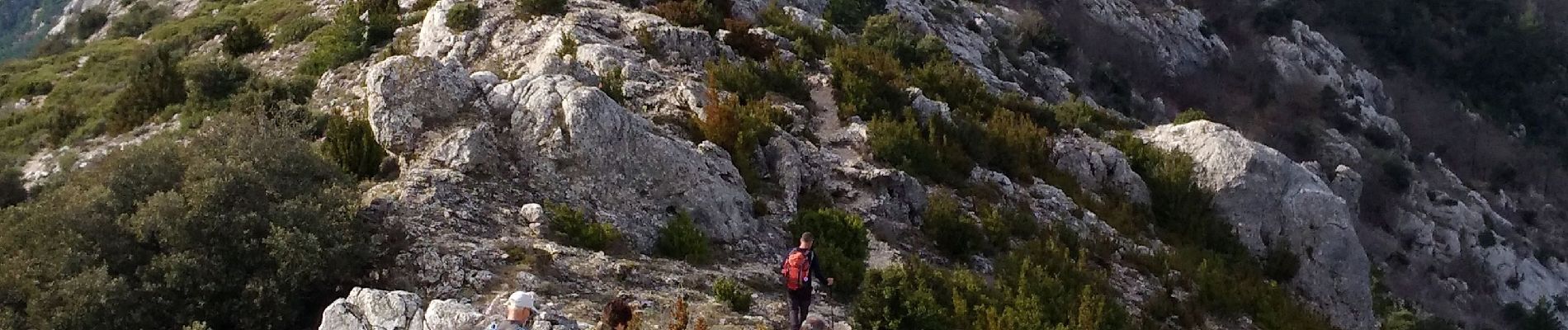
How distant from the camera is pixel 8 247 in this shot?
8852 mm

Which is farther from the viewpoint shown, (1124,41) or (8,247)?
(1124,41)

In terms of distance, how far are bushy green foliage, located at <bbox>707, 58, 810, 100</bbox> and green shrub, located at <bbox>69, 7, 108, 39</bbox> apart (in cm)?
2058

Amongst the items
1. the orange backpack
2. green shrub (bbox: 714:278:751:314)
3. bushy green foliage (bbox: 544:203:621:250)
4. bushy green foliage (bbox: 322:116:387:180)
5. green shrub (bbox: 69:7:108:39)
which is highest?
the orange backpack

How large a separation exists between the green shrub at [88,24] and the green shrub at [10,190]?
16877mm

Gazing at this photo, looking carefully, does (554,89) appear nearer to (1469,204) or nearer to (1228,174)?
(1228,174)

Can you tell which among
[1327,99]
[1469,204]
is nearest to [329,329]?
[1469,204]

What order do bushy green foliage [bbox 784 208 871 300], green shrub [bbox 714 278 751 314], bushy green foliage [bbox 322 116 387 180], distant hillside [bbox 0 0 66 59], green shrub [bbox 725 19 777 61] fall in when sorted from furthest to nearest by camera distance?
distant hillside [bbox 0 0 66 59]
green shrub [bbox 725 19 777 61]
bushy green foliage [bbox 322 116 387 180]
bushy green foliage [bbox 784 208 871 300]
green shrub [bbox 714 278 751 314]

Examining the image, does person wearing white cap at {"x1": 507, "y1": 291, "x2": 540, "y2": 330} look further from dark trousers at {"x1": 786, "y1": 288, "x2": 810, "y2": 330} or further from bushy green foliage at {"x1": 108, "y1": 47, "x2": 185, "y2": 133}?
bushy green foliage at {"x1": 108, "y1": 47, "x2": 185, "y2": 133}

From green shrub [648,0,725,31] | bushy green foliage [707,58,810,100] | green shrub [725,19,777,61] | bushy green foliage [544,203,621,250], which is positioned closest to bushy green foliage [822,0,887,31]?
green shrub [648,0,725,31]

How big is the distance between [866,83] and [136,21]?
1986 cm

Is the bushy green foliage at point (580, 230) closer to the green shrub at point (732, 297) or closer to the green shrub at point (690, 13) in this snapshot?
the green shrub at point (732, 297)

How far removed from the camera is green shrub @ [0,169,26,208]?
39.6 ft

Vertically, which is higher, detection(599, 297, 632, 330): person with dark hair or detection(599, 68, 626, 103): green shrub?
detection(599, 297, 632, 330): person with dark hair

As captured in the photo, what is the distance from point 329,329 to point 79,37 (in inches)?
969
